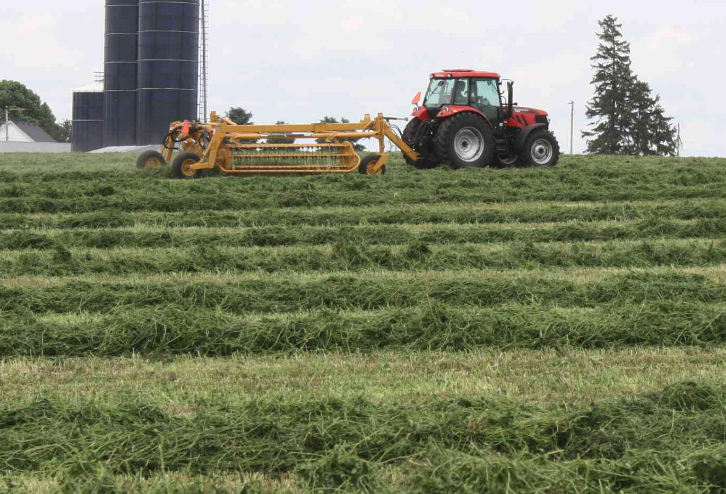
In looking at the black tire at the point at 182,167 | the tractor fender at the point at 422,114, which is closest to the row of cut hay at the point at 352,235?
the black tire at the point at 182,167

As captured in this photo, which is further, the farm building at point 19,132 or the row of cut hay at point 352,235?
the farm building at point 19,132

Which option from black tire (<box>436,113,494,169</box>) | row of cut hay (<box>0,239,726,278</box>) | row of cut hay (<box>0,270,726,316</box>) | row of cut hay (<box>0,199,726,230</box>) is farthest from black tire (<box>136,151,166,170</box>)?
row of cut hay (<box>0,270,726,316</box>)

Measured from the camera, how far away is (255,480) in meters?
4.45

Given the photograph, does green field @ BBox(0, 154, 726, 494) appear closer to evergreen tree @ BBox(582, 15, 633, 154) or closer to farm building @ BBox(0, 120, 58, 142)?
evergreen tree @ BBox(582, 15, 633, 154)

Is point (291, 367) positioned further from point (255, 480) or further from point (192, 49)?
point (192, 49)

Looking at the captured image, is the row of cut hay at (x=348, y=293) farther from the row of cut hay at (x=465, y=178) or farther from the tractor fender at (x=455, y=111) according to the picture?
the tractor fender at (x=455, y=111)

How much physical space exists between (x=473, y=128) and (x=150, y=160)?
6.57 metres

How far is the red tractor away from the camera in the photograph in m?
19.7

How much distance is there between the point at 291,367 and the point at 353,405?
1.31 meters

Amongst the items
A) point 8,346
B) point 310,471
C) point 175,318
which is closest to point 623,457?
point 310,471

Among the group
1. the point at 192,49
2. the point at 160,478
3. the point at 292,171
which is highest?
the point at 192,49

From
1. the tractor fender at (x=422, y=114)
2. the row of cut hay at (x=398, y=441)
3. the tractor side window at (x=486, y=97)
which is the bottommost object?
the row of cut hay at (x=398, y=441)

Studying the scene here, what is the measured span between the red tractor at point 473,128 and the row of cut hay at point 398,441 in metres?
14.5

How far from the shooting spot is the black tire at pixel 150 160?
1988 centimetres
